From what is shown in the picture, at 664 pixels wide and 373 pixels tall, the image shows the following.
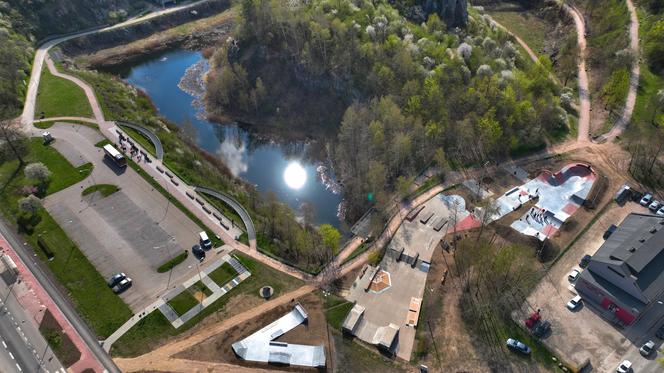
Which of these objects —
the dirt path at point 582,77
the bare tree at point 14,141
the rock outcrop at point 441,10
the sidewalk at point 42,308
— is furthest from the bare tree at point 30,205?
the dirt path at point 582,77

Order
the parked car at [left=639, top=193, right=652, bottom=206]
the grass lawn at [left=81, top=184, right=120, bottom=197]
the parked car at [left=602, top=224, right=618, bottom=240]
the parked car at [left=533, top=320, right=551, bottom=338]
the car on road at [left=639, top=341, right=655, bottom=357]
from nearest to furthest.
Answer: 1. the car on road at [left=639, top=341, right=655, bottom=357]
2. the parked car at [left=533, top=320, right=551, bottom=338]
3. the parked car at [left=602, top=224, right=618, bottom=240]
4. the parked car at [left=639, top=193, right=652, bottom=206]
5. the grass lawn at [left=81, top=184, right=120, bottom=197]

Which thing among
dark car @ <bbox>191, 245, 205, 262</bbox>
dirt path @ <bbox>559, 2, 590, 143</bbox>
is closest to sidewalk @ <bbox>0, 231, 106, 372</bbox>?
dark car @ <bbox>191, 245, 205, 262</bbox>

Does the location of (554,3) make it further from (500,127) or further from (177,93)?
(177,93)

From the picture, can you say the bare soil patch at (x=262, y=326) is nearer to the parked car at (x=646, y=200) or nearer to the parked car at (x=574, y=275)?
the parked car at (x=574, y=275)

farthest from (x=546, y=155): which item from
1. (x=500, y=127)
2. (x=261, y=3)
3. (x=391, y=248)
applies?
(x=261, y=3)

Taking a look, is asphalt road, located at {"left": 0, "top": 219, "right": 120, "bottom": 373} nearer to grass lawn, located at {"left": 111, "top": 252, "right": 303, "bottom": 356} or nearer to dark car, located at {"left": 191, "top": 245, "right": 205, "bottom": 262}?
grass lawn, located at {"left": 111, "top": 252, "right": 303, "bottom": 356}
